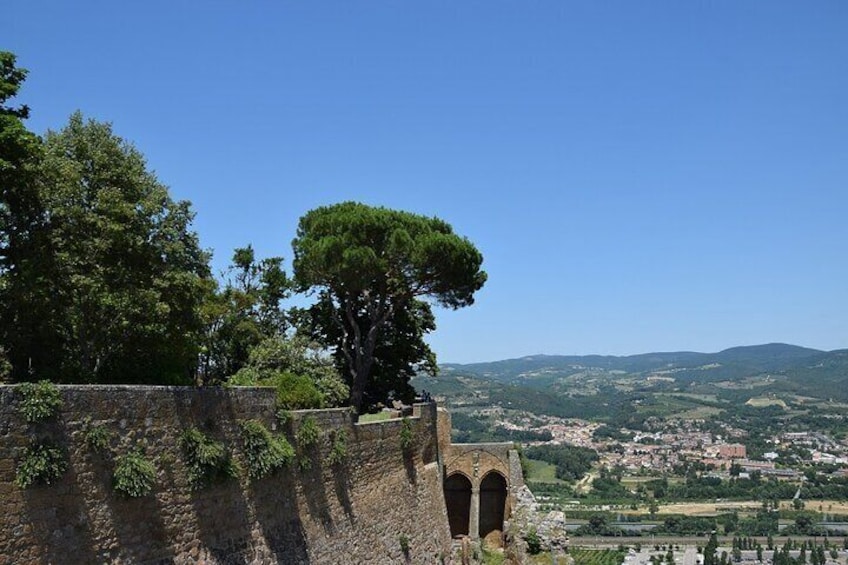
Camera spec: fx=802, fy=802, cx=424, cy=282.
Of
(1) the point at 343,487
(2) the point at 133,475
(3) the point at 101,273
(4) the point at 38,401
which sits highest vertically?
(3) the point at 101,273

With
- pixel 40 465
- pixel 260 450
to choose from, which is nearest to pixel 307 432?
pixel 260 450

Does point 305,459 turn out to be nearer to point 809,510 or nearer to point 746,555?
point 746,555

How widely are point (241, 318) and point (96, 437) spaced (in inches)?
782

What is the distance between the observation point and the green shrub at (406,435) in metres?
22.7

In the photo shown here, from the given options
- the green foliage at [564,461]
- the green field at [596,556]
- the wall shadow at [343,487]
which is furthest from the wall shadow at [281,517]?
the green foliage at [564,461]

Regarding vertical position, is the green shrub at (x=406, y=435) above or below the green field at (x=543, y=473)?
above

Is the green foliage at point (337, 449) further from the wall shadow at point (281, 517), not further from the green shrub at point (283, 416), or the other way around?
the green shrub at point (283, 416)

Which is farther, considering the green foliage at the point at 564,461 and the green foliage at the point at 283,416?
the green foliage at the point at 564,461

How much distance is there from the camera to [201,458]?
1239 centimetres

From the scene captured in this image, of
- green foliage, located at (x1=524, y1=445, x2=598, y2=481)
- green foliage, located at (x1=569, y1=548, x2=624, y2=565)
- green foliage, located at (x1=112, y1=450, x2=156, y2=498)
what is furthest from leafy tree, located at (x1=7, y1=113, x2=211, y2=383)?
green foliage, located at (x1=524, y1=445, x2=598, y2=481)

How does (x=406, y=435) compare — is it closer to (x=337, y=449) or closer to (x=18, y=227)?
(x=337, y=449)

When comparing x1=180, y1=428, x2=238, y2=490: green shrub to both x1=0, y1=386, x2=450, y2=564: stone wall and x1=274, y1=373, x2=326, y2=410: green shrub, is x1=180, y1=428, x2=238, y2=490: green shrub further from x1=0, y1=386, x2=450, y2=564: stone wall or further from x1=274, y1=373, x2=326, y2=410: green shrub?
x1=274, y1=373, x2=326, y2=410: green shrub

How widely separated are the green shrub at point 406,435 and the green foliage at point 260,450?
7982 millimetres

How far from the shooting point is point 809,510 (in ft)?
519
